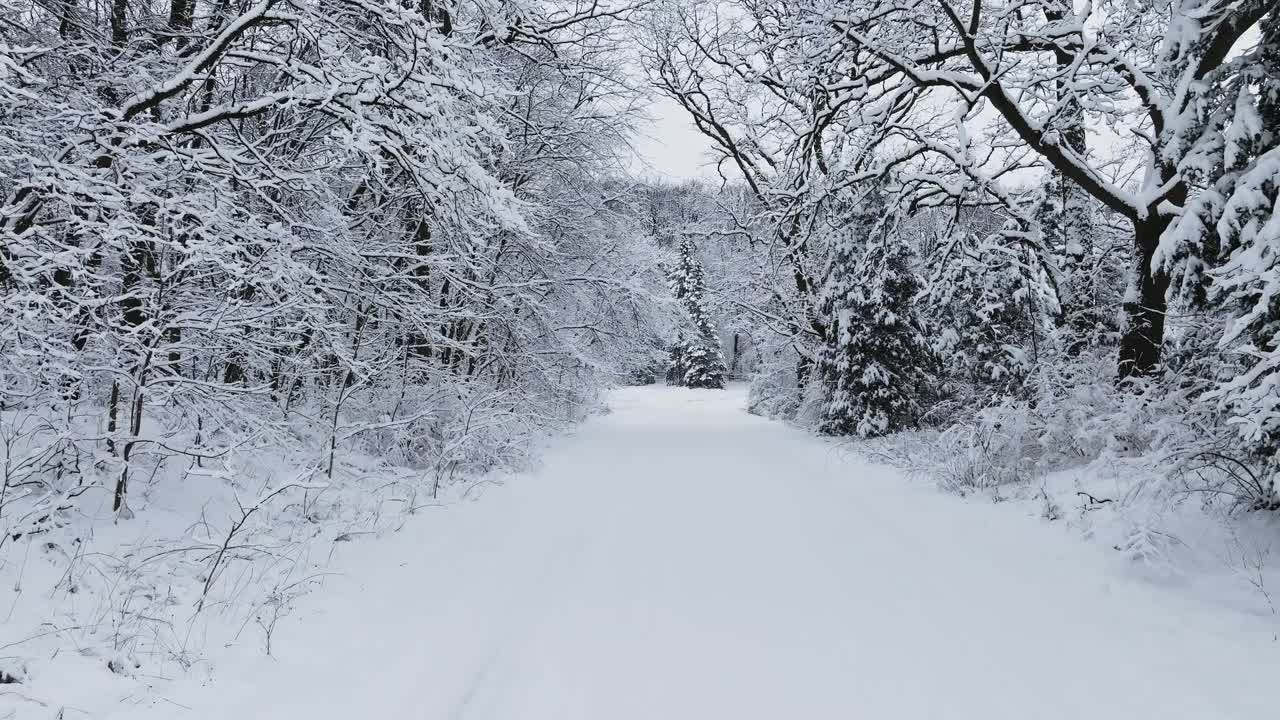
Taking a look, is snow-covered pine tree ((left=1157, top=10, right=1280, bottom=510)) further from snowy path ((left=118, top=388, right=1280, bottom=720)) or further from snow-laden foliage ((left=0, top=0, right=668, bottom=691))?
snow-laden foliage ((left=0, top=0, right=668, bottom=691))

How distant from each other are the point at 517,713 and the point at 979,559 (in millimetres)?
3707

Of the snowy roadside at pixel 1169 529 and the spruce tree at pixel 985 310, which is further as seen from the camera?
the spruce tree at pixel 985 310

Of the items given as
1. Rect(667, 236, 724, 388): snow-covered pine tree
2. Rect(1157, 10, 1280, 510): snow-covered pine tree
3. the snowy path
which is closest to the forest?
Rect(1157, 10, 1280, 510): snow-covered pine tree

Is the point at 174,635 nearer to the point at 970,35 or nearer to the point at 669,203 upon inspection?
the point at 970,35

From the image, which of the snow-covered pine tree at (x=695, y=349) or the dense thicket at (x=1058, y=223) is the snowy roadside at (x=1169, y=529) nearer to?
the dense thicket at (x=1058, y=223)

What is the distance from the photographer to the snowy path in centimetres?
270

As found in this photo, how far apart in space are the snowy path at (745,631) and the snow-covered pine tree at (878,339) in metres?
6.02

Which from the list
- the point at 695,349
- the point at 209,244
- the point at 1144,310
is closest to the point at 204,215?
the point at 209,244

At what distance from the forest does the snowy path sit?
697mm

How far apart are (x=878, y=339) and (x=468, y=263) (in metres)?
8.30

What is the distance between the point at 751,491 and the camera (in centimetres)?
766

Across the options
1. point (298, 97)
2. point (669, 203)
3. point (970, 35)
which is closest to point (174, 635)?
point (298, 97)

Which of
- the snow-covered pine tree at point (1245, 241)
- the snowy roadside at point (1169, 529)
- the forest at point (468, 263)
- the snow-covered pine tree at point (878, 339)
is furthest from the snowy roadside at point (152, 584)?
the snow-covered pine tree at point (878, 339)

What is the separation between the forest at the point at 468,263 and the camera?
151 inches
